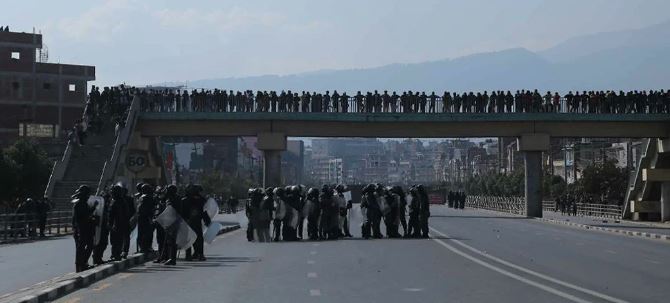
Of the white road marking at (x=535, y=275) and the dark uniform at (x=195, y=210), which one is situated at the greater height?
the dark uniform at (x=195, y=210)

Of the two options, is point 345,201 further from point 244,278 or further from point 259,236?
point 244,278

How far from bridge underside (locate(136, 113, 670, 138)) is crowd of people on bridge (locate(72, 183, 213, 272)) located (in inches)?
1413

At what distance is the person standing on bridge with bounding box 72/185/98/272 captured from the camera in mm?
21578

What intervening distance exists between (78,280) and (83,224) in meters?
2.95

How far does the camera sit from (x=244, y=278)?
2034 cm

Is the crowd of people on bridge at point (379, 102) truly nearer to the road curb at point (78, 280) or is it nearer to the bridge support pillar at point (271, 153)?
Answer: the bridge support pillar at point (271, 153)

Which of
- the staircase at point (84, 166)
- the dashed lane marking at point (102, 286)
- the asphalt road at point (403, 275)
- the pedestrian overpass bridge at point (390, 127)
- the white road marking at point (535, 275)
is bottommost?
the dashed lane marking at point (102, 286)

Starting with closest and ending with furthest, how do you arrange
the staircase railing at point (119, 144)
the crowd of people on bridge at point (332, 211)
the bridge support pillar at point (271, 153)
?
the crowd of people on bridge at point (332, 211) < the staircase railing at point (119, 144) < the bridge support pillar at point (271, 153)

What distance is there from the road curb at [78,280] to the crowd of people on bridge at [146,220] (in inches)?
13.5

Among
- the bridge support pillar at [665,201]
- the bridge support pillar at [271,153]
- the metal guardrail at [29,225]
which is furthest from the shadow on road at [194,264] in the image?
the bridge support pillar at [665,201]

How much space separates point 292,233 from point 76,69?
7534 cm

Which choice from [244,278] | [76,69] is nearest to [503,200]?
[76,69]

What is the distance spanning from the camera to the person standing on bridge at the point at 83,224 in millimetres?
21578

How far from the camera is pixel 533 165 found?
215 ft
